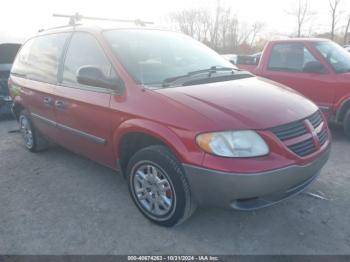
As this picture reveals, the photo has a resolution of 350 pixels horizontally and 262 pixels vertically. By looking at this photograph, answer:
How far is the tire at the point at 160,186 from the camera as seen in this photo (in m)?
2.59

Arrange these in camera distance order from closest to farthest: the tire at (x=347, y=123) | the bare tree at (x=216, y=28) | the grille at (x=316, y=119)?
1. the grille at (x=316, y=119)
2. the tire at (x=347, y=123)
3. the bare tree at (x=216, y=28)

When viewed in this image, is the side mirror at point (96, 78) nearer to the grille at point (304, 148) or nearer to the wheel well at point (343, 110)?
the grille at point (304, 148)

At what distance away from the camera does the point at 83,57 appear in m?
3.48

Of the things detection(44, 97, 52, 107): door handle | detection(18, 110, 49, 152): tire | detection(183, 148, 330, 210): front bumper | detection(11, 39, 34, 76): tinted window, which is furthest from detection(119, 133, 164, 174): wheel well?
detection(11, 39, 34, 76): tinted window

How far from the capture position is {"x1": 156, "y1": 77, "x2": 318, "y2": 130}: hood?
2.44 metres

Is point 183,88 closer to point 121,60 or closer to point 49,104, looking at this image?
point 121,60

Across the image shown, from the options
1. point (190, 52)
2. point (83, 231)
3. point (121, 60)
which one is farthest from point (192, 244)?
point (190, 52)

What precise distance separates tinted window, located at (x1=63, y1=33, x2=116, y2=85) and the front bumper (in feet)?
4.30

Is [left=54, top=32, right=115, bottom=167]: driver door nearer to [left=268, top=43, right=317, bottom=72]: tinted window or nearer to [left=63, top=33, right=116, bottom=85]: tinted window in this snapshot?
[left=63, top=33, right=116, bottom=85]: tinted window

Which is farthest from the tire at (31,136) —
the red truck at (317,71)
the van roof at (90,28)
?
the red truck at (317,71)

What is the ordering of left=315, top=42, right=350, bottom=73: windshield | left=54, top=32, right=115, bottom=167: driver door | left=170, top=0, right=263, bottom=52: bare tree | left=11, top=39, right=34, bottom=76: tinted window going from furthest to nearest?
left=170, top=0, right=263, bottom=52: bare tree < left=315, top=42, right=350, bottom=73: windshield < left=11, top=39, right=34, bottom=76: tinted window < left=54, top=32, right=115, bottom=167: driver door

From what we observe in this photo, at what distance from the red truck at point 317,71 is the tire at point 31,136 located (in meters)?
3.88

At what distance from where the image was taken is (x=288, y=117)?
8.50 feet

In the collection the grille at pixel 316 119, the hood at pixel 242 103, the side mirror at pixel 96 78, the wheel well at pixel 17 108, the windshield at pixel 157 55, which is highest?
the windshield at pixel 157 55
